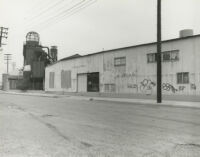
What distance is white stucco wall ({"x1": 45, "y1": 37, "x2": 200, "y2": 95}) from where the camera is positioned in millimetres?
22156

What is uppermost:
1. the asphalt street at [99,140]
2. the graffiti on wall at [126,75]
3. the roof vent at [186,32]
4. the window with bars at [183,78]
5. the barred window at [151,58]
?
the roof vent at [186,32]

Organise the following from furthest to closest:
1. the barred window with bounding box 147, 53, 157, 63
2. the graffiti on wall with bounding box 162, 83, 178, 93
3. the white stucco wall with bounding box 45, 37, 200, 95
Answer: the barred window with bounding box 147, 53, 157, 63 → the graffiti on wall with bounding box 162, 83, 178, 93 → the white stucco wall with bounding box 45, 37, 200, 95

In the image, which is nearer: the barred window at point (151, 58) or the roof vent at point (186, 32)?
the barred window at point (151, 58)

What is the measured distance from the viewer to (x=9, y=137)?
7.39 metres

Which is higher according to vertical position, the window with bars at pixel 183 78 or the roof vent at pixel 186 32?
the roof vent at pixel 186 32

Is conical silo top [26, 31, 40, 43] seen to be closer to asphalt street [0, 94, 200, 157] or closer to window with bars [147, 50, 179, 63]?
window with bars [147, 50, 179, 63]

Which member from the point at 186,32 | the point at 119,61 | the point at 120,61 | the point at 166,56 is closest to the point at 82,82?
the point at 119,61

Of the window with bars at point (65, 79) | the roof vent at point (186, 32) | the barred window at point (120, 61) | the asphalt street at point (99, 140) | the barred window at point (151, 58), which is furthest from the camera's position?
the window with bars at point (65, 79)

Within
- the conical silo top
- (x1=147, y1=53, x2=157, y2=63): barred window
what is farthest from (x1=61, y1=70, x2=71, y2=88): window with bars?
the conical silo top

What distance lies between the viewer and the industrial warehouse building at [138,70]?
22.4 metres

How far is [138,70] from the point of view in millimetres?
27188

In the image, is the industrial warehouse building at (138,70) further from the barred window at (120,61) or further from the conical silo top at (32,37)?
the conical silo top at (32,37)

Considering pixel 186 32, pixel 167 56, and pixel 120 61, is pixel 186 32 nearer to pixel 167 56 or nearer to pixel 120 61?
pixel 167 56

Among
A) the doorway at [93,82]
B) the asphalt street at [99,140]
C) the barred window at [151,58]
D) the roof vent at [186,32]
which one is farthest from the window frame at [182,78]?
the asphalt street at [99,140]
